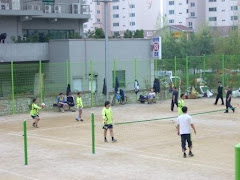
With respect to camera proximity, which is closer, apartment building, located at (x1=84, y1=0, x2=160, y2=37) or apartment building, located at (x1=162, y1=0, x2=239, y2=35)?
apartment building, located at (x1=162, y1=0, x2=239, y2=35)

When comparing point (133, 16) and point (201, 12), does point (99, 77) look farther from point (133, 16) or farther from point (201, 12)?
point (133, 16)

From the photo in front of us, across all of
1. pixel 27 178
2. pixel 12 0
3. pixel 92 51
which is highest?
pixel 12 0

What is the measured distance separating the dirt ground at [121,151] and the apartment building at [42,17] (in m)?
14.7

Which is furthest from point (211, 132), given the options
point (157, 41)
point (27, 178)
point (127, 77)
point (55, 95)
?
point (157, 41)

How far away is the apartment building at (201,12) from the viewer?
10562 cm

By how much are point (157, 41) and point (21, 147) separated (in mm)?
23054

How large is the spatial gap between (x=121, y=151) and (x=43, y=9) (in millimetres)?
27715

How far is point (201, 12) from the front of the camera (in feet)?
362


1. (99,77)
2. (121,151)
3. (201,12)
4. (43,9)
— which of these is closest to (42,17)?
(43,9)

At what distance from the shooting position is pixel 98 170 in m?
15.0

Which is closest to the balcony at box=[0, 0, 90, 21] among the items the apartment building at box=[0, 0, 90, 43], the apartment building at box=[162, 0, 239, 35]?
the apartment building at box=[0, 0, 90, 43]

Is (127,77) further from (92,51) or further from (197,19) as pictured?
(197,19)

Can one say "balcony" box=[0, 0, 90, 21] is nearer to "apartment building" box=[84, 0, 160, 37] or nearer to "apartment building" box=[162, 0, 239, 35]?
"apartment building" box=[162, 0, 239, 35]

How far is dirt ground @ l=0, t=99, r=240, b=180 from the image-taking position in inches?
576
